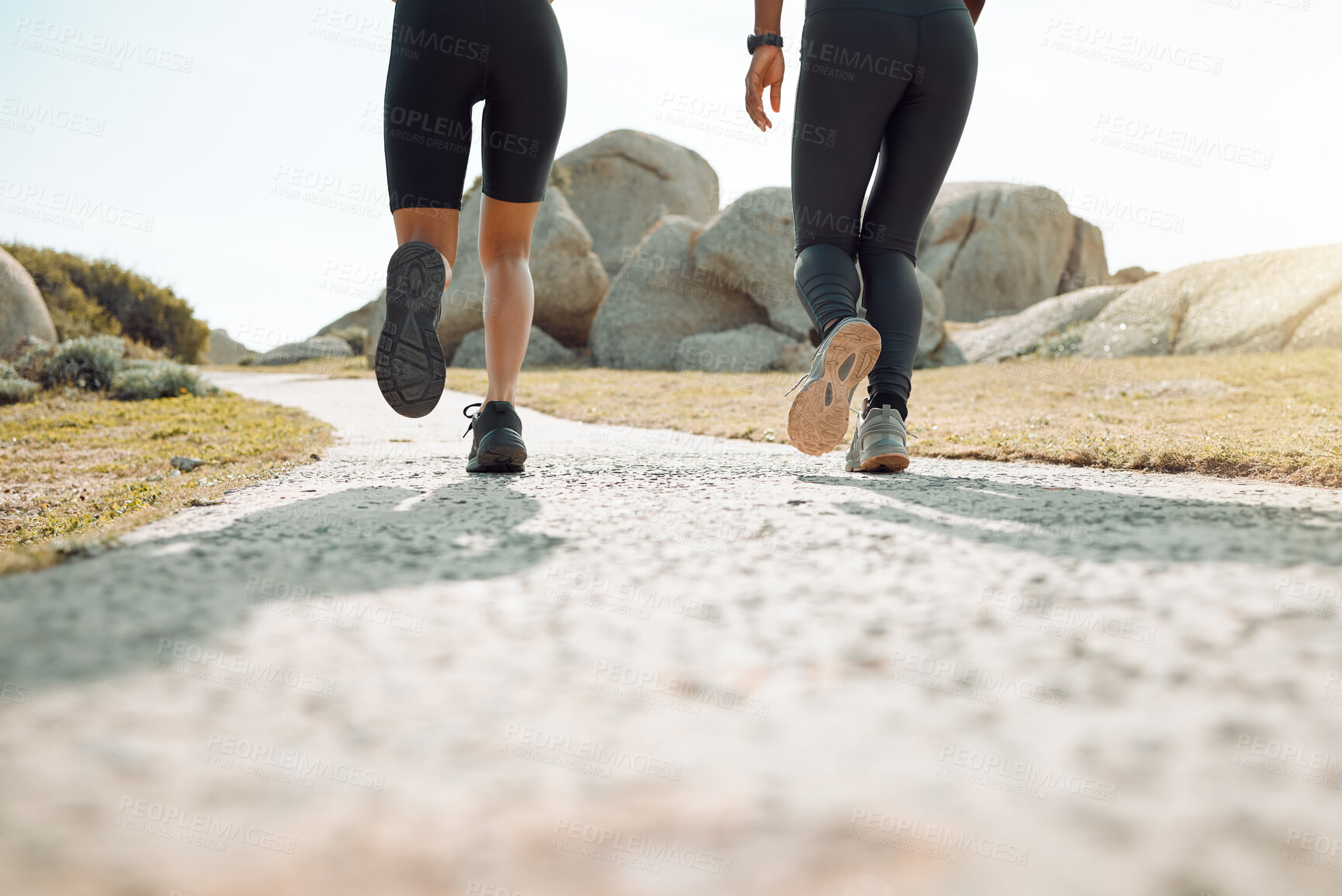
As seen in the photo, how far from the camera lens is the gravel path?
0.52 meters

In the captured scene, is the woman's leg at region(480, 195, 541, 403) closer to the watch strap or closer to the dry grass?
the watch strap

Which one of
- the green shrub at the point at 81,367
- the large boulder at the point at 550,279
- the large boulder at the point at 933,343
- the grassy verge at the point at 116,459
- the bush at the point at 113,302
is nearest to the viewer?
the grassy verge at the point at 116,459

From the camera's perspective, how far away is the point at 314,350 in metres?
17.4

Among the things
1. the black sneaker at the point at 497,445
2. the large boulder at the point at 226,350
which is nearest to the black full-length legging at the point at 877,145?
the black sneaker at the point at 497,445

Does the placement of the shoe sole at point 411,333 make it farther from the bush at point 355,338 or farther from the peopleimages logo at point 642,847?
the bush at point 355,338

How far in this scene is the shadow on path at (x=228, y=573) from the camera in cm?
77

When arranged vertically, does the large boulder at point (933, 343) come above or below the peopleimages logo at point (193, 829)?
A: above

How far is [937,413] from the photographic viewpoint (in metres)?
4.21

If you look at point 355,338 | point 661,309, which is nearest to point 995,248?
point 661,309

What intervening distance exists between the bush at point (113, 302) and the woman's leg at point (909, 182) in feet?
36.0

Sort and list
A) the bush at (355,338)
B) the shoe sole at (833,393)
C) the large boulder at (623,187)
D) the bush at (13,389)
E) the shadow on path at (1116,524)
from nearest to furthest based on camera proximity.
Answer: the shadow on path at (1116,524), the shoe sole at (833,393), the bush at (13,389), the large boulder at (623,187), the bush at (355,338)

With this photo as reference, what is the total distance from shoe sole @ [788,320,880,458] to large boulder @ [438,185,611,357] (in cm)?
939

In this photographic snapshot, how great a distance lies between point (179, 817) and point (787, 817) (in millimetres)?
397

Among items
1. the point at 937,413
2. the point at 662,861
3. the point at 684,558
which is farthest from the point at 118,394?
the point at 662,861
